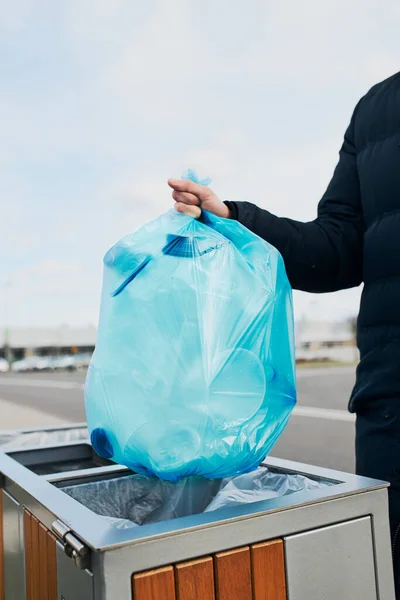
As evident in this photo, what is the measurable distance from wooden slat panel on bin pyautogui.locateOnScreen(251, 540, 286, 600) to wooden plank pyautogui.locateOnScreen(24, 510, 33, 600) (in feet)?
1.49

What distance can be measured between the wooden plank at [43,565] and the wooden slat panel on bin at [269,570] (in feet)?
1.21

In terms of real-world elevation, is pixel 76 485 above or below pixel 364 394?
below

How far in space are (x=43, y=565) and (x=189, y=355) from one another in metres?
0.44

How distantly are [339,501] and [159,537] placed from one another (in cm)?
32

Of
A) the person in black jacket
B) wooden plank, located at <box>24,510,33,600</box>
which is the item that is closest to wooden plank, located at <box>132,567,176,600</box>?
wooden plank, located at <box>24,510,33,600</box>

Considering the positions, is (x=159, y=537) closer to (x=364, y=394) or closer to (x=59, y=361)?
(x=364, y=394)

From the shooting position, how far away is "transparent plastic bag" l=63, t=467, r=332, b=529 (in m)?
1.17

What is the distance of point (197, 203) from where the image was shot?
120 centimetres

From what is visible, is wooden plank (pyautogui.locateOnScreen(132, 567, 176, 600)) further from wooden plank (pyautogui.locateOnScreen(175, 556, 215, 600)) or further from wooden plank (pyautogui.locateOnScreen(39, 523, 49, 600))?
wooden plank (pyautogui.locateOnScreen(39, 523, 49, 600))

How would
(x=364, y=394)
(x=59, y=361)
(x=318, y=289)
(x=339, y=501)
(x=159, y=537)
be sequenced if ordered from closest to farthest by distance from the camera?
(x=159, y=537) → (x=339, y=501) → (x=364, y=394) → (x=318, y=289) → (x=59, y=361)

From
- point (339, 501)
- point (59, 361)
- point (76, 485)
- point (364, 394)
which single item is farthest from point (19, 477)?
point (59, 361)

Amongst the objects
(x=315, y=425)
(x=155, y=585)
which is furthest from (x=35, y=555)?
(x=315, y=425)

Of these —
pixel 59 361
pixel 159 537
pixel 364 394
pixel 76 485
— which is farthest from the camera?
pixel 59 361

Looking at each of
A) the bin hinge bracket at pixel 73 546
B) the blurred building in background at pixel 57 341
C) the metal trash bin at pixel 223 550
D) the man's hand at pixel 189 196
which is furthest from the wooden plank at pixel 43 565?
the blurred building in background at pixel 57 341
